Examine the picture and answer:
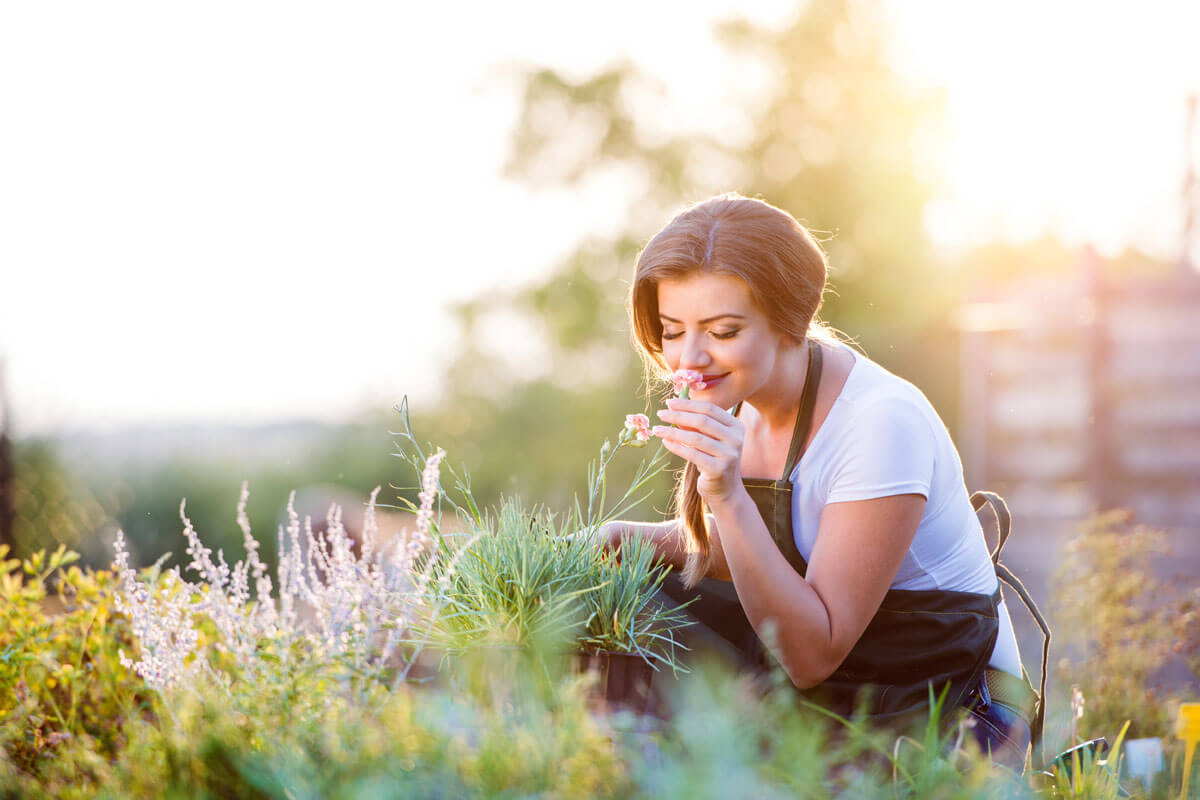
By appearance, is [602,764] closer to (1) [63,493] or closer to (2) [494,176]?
(1) [63,493]

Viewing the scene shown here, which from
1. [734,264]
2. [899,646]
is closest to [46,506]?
[734,264]

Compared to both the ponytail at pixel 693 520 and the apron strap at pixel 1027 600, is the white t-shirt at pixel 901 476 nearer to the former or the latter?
the apron strap at pixel 1027 600

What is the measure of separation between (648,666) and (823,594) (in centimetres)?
49

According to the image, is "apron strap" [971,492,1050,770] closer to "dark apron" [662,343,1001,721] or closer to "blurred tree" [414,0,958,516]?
"dark apron" [662,343,1001,721]

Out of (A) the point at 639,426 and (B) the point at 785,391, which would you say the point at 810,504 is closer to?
(B) the point at 785,391

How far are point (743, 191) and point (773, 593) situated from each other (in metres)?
9.18

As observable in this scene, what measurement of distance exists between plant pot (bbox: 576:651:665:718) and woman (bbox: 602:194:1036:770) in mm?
300

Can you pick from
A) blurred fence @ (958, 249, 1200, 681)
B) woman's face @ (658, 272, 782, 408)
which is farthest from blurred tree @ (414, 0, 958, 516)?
woman's face @ (658, 272, 782, 408)

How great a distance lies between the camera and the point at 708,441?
2.15 meters

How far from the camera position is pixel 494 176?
1160 centimetres

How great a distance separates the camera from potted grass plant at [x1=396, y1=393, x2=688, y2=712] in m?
2.01

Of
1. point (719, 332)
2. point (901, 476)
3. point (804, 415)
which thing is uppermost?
point (719, 332)

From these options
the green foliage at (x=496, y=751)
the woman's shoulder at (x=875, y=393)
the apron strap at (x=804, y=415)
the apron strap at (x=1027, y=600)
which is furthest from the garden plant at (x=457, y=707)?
the woman's shoulder at (x=875, y=393)

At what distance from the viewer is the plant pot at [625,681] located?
6.58ft
